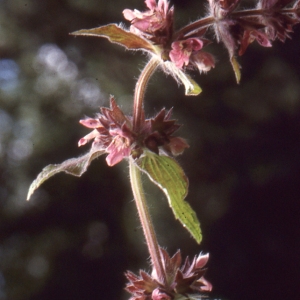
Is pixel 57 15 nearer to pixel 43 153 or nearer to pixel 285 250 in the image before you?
pixel 43 153

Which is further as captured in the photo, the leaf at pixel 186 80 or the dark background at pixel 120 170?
the dark background at pixel 120 170

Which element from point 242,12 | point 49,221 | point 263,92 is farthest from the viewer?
point 263,92

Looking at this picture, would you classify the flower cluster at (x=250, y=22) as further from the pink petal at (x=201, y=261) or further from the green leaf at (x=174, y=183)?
the pink petal at (x=201, y=261)

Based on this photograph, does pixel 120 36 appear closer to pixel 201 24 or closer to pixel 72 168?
pixel 201 24

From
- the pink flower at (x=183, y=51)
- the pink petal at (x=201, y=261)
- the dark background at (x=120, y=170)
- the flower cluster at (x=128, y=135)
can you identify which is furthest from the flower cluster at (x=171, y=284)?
the dark background at (x=120, y=170)

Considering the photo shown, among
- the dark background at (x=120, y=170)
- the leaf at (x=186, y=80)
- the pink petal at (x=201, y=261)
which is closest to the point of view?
the leaf at (x=186, y=80)

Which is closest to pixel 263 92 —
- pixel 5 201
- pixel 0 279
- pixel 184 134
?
pixel 184 134

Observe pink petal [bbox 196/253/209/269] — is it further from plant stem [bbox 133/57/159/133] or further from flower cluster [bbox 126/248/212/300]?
plant stem [bbox 133/57/159/133]
